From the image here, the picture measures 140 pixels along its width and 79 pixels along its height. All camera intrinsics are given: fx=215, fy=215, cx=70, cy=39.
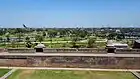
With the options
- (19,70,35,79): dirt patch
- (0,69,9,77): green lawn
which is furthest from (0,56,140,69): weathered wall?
(19,70,35,79): dirt patch

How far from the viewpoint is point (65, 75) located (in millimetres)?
17094

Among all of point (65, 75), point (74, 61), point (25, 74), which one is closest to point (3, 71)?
point (25, 74)

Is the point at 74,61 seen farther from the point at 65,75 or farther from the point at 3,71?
the point at 3,71

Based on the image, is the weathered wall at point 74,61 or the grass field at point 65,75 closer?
the grass field at point 65,75

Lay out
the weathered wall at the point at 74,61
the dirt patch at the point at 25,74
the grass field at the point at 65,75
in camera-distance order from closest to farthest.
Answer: the grass field at the point at 65,75 → the dirt patch at the point at 25,74 → the weathered wall at the point at 74,61

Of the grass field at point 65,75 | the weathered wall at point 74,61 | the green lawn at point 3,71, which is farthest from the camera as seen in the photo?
the weathered wall at point 74,61

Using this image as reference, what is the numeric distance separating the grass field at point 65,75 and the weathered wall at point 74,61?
1.62 metres

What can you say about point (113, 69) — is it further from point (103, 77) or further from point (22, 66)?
point (22, 66)

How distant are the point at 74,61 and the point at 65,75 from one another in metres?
2.82

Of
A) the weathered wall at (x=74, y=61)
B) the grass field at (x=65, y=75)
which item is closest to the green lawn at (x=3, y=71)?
the grass field at (x=65, y=75)

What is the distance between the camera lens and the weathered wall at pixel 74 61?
63.4 ft

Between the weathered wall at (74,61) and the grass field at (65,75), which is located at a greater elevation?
the weathered wall at (74,61)

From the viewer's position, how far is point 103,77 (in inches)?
647

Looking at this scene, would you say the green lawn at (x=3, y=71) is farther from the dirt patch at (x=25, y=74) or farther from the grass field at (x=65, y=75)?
the dirt patch at (x=25, y=74)
